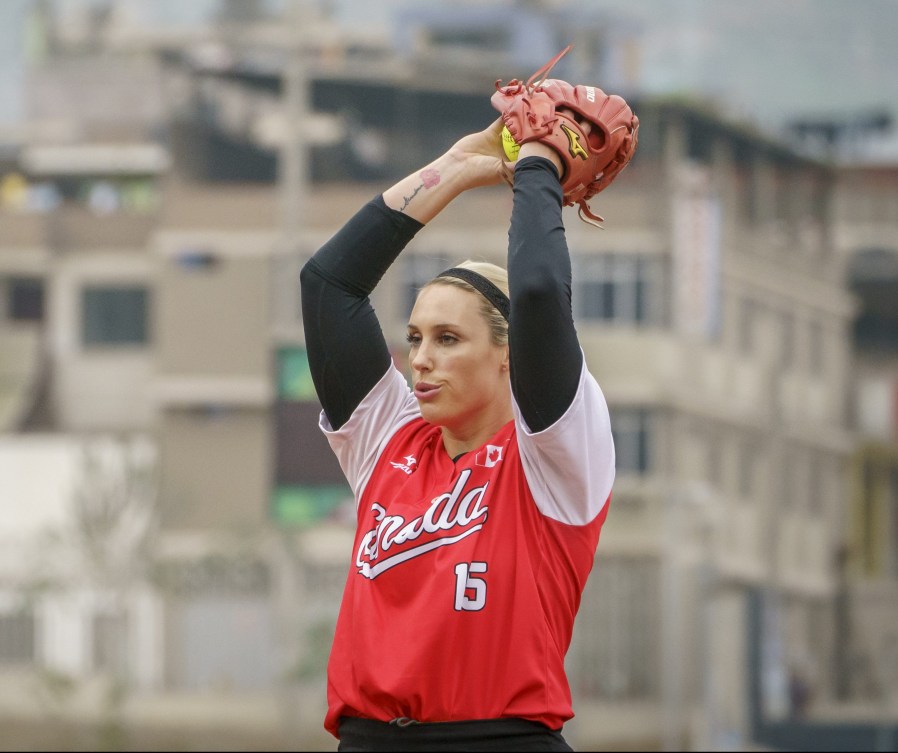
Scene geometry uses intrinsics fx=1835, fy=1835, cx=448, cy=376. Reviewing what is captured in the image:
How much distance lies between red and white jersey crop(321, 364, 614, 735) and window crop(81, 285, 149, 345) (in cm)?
3174

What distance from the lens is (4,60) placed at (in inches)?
1485

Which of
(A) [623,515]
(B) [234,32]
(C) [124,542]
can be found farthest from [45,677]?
(B) [234,32]

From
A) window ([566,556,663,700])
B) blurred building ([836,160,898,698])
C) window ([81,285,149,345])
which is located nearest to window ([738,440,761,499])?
blurred building ([836,160,898,698])

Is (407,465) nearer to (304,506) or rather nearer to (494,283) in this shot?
(494,283)

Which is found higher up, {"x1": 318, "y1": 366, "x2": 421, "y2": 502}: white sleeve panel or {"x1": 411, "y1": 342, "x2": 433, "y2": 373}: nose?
{"x1": 411, "y1": 342, "x2": 433, "y2": 373}: nose

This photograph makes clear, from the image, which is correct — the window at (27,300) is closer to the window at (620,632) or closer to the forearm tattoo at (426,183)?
the window at (620,632)

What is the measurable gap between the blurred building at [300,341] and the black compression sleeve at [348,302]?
74.6 feet

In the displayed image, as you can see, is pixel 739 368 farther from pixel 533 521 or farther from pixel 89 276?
pixel 533 521

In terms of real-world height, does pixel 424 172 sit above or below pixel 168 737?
above

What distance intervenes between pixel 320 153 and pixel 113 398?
6088 mm

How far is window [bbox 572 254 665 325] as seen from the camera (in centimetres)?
3061

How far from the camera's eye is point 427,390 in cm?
272

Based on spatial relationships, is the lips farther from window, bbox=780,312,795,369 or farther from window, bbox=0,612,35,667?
window, bbox=780,312,795,369

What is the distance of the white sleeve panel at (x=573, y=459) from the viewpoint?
2.55 meters
